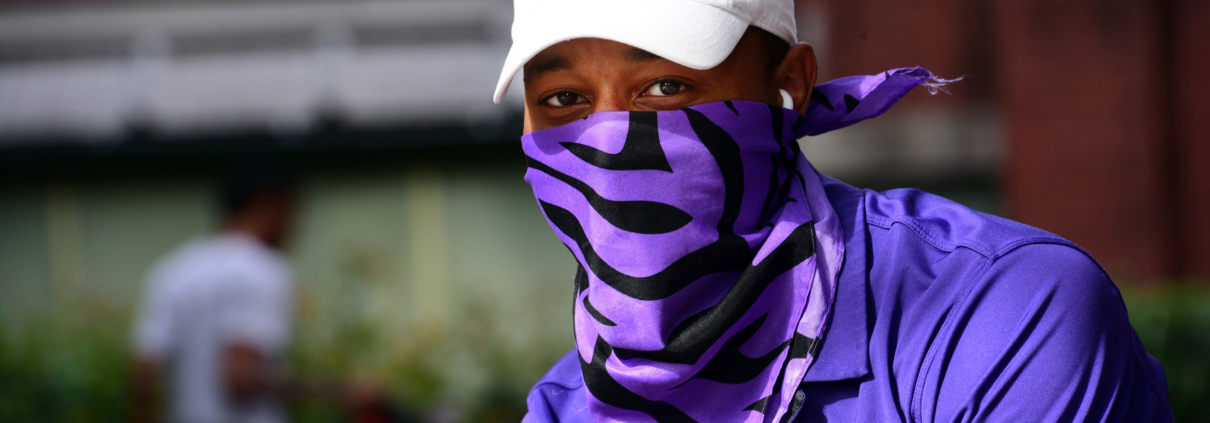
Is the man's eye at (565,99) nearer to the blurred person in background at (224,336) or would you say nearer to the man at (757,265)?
the man at (757,265)

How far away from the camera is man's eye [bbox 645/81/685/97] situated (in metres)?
1.46

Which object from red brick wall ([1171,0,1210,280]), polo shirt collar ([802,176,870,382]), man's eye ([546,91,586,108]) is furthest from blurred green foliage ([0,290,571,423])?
red brick wall ([1171,0,1210,280])

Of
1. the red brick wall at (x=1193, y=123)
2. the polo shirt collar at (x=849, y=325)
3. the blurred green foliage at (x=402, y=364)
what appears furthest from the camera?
the red brick wall at (x=1193, y=123)

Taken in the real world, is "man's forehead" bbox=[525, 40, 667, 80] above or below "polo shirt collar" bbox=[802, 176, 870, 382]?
above

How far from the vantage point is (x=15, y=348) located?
16.1ft

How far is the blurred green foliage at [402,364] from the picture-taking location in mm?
4199

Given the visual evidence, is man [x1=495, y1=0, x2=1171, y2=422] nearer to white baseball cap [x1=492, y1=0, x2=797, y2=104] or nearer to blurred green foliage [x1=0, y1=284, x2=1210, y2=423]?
white baseball cap [x1=492, y1=0, x2=797, y2=104]

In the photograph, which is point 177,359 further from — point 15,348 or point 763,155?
point 763,155

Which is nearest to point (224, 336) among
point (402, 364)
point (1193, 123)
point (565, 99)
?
point (402, 364)

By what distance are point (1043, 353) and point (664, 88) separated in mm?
660

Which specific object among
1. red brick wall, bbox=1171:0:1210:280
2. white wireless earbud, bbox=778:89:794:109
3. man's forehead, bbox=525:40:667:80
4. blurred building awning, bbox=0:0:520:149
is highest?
blurred building awning, bbox=0:0:520:149

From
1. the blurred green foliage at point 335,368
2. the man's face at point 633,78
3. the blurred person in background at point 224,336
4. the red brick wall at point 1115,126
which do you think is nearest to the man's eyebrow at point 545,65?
the man's face at point 633,78

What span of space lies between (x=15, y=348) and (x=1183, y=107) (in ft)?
22.1

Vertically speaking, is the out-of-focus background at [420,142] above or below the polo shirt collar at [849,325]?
above
